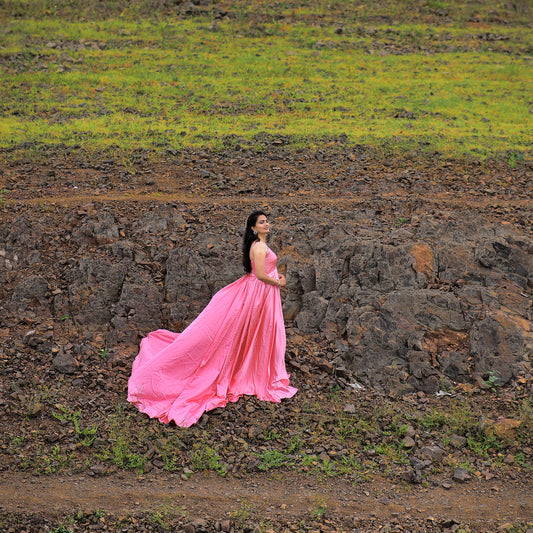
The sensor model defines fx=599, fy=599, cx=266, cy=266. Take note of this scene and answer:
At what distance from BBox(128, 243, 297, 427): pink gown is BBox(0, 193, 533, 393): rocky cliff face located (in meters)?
0.82

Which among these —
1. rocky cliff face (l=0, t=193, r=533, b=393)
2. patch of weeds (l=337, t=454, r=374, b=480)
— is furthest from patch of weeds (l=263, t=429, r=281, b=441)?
rocky cliff face (l=0, t=193, r=533, b=393)

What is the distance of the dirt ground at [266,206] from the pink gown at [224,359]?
2.00 ft

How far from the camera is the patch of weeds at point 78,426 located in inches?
240

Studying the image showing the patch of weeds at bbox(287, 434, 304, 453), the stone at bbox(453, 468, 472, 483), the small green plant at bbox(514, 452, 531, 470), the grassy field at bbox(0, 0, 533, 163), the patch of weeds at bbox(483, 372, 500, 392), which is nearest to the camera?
the stone at bbox(453, 468, 472, 483)

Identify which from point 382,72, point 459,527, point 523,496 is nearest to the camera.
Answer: point 459,527

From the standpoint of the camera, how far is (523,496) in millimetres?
5691

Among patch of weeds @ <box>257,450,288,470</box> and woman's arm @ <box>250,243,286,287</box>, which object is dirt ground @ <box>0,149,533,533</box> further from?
woman's arm @ <box>250,243,286,287</box>

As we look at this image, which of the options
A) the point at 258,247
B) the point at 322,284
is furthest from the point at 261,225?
the point at 322,284

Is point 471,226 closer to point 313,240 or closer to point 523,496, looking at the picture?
point 313,240

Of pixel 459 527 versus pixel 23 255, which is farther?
pixel 23 255

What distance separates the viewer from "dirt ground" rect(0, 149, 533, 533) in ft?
17.4

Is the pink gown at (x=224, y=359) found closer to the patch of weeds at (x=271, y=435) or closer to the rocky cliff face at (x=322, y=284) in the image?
the patch of weeds at (x=271, y=435)

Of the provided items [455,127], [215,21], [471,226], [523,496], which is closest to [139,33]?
[215,21]

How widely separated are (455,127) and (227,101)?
5590 mm
